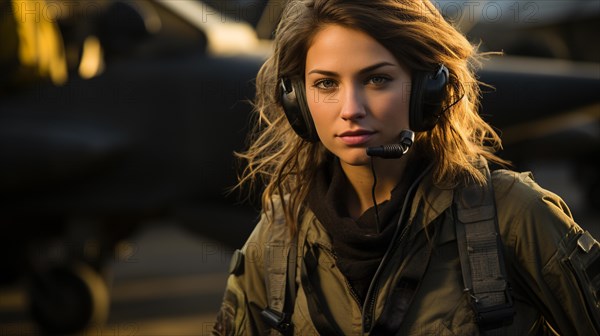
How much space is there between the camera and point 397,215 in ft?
6.52

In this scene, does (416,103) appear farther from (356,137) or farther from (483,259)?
(483,259)

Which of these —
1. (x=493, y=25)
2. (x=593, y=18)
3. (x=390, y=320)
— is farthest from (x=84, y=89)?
(x=493, y=25)

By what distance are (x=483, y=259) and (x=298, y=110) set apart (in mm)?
568

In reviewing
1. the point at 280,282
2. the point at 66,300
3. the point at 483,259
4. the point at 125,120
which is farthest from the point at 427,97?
the point at 66,300

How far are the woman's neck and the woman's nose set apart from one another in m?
0.17

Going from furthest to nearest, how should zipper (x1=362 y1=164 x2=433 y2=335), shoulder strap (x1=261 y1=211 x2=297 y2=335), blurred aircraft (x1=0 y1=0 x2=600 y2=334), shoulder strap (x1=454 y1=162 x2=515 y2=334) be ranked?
blurred aircraft (x1=0 y1=0 x2=600 y2=334), shoulder strap (x1=261 y1=211 x2=297 y2=335), zipper (x1=362 y1=164 x2=433 y2=335), shoulder strap (x1=454 y1=162 x2=515 y2=334)

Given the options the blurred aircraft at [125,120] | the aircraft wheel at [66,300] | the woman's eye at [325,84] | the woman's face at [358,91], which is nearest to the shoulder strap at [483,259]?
the woman's face at [358,91]

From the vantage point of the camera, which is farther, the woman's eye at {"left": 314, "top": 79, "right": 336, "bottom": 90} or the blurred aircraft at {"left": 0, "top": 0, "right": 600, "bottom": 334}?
the blurred aircraft at {"left": 0, "top": 0, "right": 600, "bottom": 334}

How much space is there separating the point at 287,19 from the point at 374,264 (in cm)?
64

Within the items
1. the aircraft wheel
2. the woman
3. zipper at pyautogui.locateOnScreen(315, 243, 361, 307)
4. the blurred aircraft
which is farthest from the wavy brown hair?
the aircraft wheel

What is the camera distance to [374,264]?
1.95 meters

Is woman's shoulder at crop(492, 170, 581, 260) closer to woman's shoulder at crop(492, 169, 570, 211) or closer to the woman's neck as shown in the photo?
woman's shoulder at crop(492, 169, 570, 211)

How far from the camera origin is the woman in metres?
1.86

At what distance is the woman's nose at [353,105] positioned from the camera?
6.43 ft
